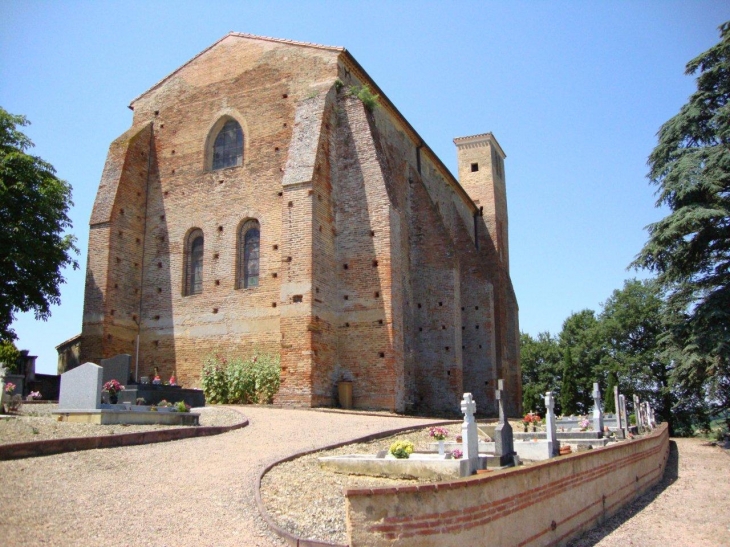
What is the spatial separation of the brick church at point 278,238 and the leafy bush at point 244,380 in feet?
2.07

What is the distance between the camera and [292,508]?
7.29 metres

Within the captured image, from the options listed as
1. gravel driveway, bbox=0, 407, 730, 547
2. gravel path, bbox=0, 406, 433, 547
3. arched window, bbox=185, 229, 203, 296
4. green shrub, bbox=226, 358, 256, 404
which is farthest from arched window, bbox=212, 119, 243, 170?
gravel path, bbox=0, 406, 433, 547

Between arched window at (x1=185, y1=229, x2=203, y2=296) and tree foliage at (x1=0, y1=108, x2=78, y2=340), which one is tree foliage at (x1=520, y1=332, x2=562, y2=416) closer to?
arched window at (x1=185, y1=229, x2=203, y2=296)

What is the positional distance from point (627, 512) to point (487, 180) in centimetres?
2846

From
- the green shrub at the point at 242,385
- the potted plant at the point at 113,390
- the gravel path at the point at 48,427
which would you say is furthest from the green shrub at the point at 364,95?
the potted plant at the point at 113,390

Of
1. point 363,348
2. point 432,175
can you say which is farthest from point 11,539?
point 432,175

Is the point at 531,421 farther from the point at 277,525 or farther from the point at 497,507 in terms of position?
the point at 277,525

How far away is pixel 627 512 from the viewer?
11.5m

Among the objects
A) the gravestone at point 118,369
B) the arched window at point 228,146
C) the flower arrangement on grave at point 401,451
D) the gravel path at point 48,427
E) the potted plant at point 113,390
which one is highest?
the arched window at point 228,146

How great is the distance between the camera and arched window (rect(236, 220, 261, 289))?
20.9m

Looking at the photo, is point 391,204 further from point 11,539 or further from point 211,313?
point 11,539

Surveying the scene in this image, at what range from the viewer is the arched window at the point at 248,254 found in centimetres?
2091

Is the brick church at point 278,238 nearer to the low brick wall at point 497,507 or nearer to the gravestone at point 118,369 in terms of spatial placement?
the gravestone at point 118,369

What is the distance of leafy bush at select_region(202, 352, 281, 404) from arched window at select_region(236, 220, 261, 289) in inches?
94.6
